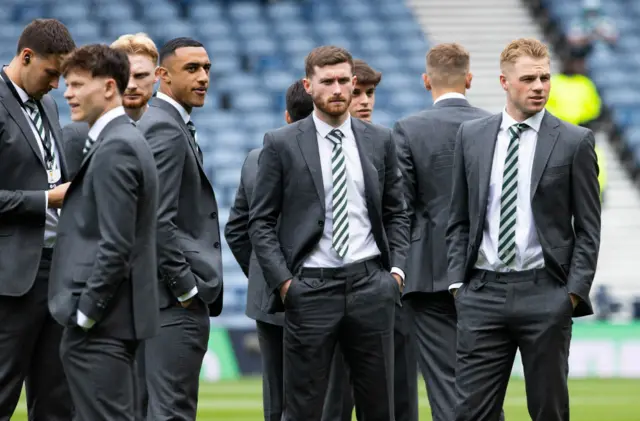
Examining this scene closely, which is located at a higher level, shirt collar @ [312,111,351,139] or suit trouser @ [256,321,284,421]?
shirt collar @ [312,111,351,139]

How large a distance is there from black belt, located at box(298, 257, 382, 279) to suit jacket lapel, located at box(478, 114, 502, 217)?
0.61 m

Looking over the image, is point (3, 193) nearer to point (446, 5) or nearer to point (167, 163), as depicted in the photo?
point (167, 163)

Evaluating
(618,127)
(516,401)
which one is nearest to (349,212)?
(516,401)

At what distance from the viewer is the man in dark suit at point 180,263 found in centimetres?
666

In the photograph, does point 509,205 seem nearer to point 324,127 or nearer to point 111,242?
point 324,127

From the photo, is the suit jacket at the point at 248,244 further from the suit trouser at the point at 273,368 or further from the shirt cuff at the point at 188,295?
the shirt cuff at the point at 188,295

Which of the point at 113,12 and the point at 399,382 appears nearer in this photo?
the point at 399,382

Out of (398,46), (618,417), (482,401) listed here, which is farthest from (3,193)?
(398,46)

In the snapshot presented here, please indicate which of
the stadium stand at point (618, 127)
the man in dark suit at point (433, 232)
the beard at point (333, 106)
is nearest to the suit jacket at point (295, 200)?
the beard at point (333, 106)

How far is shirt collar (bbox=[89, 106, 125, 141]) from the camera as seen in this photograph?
5.85 meters

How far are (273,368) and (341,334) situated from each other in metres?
1.14

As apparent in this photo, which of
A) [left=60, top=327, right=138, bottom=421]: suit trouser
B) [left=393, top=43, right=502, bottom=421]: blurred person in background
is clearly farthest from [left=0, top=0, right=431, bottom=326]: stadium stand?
[left=60, top=327, right=138, bottom=421]: suit trouser

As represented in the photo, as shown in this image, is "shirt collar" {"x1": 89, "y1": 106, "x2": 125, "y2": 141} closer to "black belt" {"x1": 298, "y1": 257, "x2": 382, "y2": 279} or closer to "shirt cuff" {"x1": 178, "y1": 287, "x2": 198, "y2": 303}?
"shirt cuff" {"x1": 178, "y1": 287, "x2": 198, "y2": 303}

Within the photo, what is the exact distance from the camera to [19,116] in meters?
6.64
